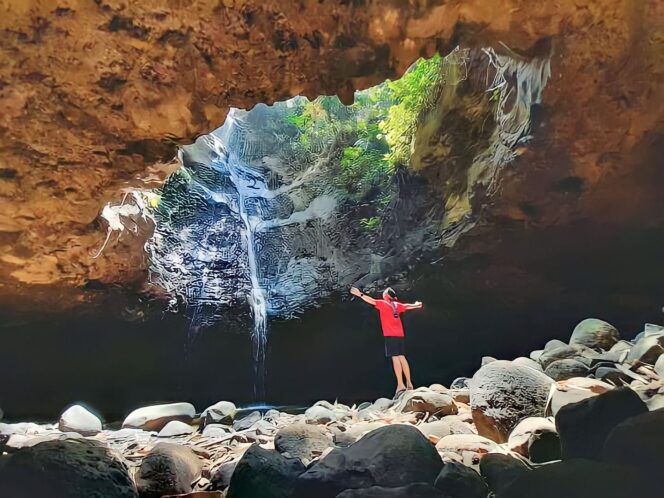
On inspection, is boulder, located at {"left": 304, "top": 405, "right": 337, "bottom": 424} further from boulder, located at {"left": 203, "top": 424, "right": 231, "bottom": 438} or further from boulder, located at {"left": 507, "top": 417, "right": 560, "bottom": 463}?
boulder, located at {"left": 507, "top": 417, "right": 560, "bottom": 463}

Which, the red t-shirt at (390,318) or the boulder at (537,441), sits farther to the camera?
the red t-shirt at (390,318)

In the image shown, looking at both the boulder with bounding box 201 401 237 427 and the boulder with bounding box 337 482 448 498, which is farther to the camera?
the boulder with bounding box 201 401 237 427

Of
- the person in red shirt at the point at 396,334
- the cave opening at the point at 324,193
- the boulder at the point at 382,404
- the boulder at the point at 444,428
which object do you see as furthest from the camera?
the cave opening at the point at 324,193

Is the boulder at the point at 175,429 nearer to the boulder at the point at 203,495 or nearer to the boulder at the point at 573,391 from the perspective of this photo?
the boulder at the point at 203,495

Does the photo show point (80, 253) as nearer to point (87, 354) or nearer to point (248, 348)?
point (87, 354)

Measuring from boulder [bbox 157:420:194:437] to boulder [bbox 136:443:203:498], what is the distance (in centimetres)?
49

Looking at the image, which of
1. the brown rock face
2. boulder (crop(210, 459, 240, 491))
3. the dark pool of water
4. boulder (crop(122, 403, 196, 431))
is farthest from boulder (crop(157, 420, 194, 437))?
the brown rock face

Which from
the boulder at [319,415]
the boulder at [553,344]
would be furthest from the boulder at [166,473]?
the boulder at [553,344]

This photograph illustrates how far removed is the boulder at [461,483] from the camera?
116 cm

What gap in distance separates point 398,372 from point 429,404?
0.28 m

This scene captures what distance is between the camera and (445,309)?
2320 millimetres

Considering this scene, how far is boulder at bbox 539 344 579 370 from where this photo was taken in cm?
187

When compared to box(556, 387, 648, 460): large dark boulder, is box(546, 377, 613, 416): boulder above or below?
above

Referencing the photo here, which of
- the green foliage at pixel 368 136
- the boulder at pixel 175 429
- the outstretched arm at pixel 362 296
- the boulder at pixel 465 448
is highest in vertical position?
the green foliage at pixel 368 136
